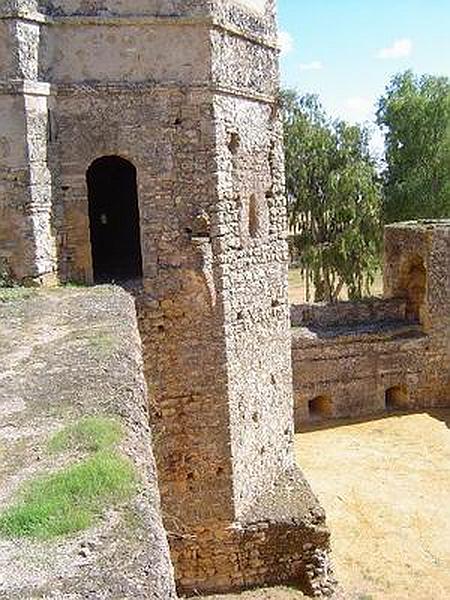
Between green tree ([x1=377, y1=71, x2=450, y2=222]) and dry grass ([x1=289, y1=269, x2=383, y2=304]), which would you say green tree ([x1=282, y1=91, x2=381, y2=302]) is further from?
dry grass ([x1=289, y1=269, x2=383, y2=304])

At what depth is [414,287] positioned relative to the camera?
22.1 metres

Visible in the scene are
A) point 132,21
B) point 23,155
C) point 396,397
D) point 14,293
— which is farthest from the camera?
point 396,397

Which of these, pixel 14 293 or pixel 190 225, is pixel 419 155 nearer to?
pixel 190 225

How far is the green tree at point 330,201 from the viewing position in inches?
1043

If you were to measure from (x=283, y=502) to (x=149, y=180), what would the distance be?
175 inches

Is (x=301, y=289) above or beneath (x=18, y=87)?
beneath

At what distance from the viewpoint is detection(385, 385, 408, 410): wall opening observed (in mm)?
21094

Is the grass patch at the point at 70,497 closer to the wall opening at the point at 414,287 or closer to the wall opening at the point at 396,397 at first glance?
the wall opening at the point at 396,397

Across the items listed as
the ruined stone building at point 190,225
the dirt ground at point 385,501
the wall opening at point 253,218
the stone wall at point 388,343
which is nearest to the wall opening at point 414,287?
the stone wall at point 388,343

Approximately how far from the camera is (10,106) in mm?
9016

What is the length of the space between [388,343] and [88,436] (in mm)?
16974

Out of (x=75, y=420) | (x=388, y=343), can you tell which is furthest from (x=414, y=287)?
(x=75, y=420)

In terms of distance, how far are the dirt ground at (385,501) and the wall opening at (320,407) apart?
539mm

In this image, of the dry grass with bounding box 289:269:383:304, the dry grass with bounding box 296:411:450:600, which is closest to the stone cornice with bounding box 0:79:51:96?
the dry grass with bounding box 296:411:450:600
